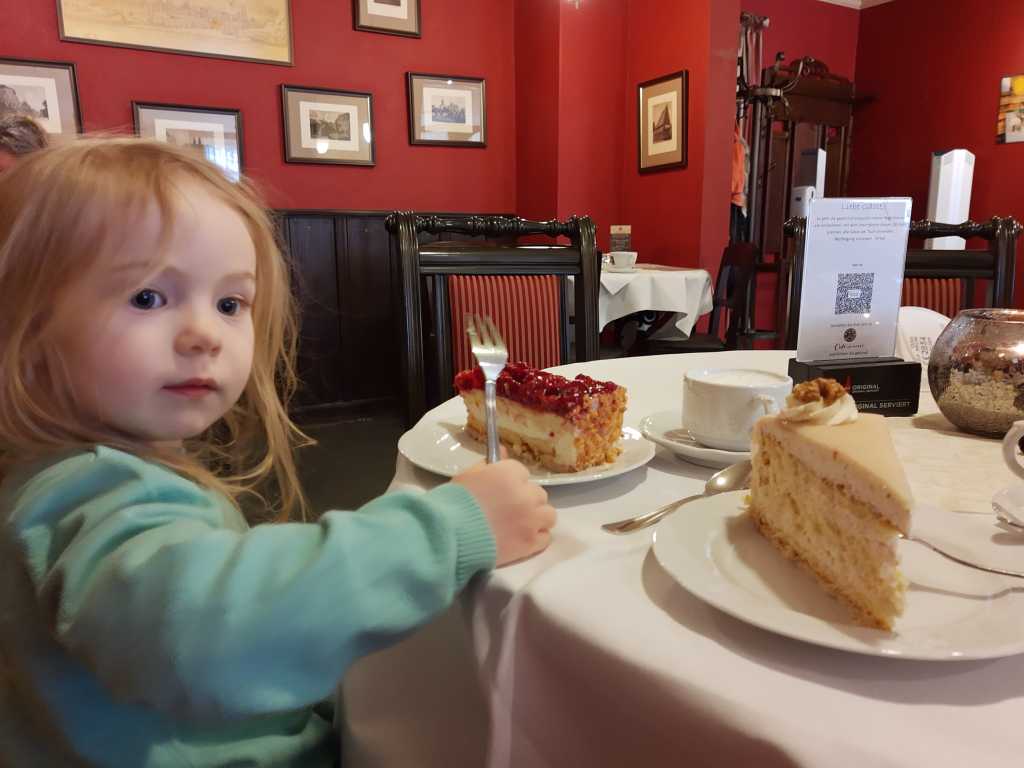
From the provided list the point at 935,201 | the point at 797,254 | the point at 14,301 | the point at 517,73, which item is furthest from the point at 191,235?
the point at 935,201

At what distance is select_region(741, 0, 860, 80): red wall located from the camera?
5.35 metres

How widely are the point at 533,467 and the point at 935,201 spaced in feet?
18.1

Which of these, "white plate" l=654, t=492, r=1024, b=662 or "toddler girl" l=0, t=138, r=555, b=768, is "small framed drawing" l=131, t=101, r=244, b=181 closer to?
"toddler girl" l=0, t=138, r=555, b=768

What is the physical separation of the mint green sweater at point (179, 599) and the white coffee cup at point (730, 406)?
1.14ft

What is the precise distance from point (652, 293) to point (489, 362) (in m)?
2.42

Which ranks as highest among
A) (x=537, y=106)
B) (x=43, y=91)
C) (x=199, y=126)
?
(x=537, y=106)

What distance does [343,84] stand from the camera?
390 cm

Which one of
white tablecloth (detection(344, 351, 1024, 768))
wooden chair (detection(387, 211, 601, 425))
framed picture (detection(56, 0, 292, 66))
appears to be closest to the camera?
white tablecloth (detection(344, 351, 1024, 768))

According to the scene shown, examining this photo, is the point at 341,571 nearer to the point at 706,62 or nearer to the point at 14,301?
the point at 14,301

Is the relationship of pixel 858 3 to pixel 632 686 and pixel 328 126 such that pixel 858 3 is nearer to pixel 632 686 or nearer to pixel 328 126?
pixel 328 126

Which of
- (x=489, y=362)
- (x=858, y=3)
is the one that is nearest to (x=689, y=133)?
(x=858, y=3)

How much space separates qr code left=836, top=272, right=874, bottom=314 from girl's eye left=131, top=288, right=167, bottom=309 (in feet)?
2.82

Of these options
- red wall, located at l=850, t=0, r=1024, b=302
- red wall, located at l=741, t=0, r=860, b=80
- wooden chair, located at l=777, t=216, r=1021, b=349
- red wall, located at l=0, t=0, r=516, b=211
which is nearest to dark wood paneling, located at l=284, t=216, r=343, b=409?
red wall, located at l=0, t=0, r=516, b=211

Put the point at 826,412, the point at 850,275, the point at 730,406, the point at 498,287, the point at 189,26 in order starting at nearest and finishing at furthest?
the point at 826,412
the point at 730,406
the point at 850,275
the point at 498,287
the point at 189,26
